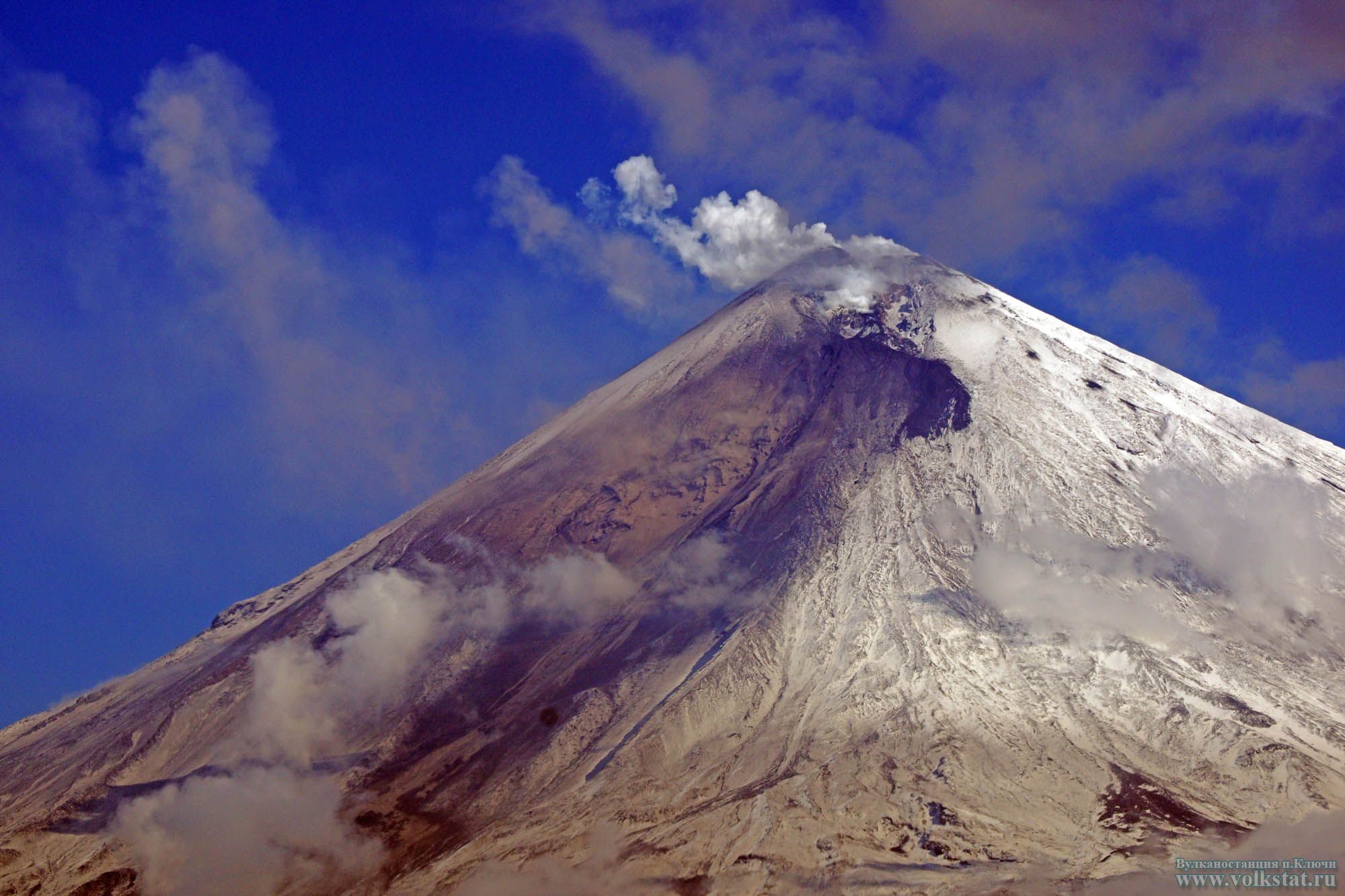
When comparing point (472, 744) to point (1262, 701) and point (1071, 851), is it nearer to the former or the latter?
point (1071, 851)

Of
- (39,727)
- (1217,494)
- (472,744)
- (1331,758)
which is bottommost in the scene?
(1331,758)

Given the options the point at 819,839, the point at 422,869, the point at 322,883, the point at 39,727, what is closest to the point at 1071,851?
the point at 819,839

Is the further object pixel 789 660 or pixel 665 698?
pixel 789 660

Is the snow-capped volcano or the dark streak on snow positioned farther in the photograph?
the dark streak on snow

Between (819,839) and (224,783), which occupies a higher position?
(224,783)

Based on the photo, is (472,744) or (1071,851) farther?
(472,744)

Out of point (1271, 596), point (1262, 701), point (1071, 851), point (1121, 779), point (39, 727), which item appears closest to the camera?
point (1071, 851)

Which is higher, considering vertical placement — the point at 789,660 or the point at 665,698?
the point at 665,698

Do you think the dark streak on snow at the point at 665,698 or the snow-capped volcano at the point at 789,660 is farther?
the dark streak on snow at the point at 665,698
